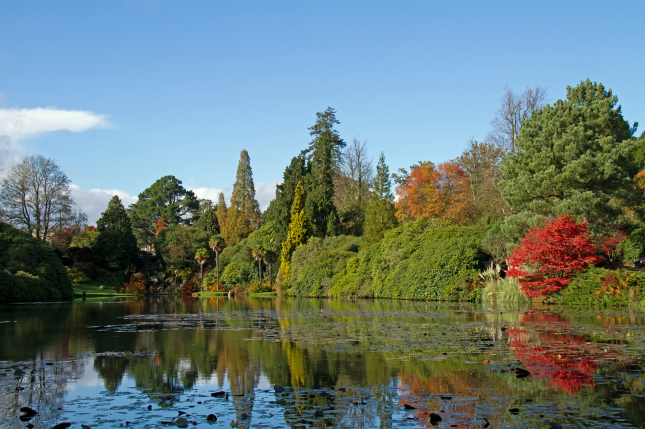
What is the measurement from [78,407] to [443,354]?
5445mm

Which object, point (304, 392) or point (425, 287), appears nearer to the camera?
point (304, 392)

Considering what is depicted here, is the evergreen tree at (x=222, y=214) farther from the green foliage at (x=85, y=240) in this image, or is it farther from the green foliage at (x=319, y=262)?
the green foliage at (x=319, y=262)

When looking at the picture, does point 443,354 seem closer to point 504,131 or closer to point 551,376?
point 551,376

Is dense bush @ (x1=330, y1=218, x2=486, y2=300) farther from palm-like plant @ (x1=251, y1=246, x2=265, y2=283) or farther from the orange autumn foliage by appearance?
palm-like plant @ (x1=251, y1=246, x2=265, y2=283)

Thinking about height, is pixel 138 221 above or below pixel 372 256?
above

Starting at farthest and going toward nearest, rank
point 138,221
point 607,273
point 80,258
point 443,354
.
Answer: point 138,221 < point 80,258 < point 607,273 < point 443,354

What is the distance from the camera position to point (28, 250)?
36.6 metres

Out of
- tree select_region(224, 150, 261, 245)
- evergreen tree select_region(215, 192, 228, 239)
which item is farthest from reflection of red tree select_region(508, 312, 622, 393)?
evergreen tree select_region(215, 192, 228, 239)

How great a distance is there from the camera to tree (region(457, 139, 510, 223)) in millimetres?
39312

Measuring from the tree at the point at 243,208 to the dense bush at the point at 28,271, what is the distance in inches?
1230

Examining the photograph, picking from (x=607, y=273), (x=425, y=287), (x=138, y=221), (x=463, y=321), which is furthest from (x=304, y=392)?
(x=138, y=221)

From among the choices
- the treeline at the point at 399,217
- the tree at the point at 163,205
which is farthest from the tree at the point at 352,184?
the tree at the point at 163,205

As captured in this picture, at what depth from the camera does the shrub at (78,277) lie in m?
51.8

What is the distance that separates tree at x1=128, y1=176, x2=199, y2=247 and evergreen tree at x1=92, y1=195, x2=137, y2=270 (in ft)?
70.0
